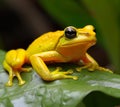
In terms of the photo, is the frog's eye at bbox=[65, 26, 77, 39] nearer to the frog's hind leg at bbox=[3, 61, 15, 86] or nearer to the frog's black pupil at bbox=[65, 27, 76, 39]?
the frog's black pupil at bbox=[65, 27, 76, 39]

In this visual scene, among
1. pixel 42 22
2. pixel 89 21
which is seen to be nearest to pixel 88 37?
pixel 89 21

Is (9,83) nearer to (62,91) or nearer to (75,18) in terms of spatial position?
(62,91)

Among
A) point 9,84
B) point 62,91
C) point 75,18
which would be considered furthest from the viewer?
point 75,18

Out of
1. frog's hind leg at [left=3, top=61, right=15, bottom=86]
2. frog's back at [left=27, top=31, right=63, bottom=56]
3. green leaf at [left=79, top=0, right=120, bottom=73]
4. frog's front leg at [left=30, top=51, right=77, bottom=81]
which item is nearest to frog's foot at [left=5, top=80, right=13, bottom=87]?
frog's hind leg at [left=3, top=61, right=15, bottom=86]

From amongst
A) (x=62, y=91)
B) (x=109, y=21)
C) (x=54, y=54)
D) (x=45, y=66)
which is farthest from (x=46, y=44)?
(x=109, y=21)

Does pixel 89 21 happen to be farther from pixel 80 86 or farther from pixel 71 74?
pixel 80 86

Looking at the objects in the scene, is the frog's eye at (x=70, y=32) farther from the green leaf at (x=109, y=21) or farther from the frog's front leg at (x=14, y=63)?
the green leaf at (x=109, y=21)

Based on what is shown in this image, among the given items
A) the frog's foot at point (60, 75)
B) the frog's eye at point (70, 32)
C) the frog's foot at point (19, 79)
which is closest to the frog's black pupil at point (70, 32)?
the frog's eye at point (70, 32)
